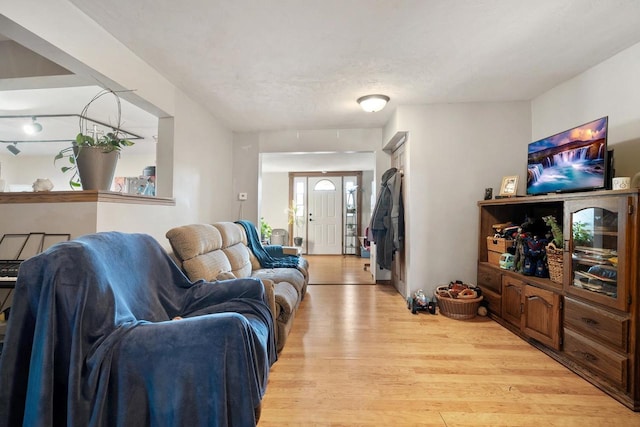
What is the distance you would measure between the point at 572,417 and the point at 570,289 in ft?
2.79

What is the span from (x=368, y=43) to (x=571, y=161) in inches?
70.8

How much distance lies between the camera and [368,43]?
211cm

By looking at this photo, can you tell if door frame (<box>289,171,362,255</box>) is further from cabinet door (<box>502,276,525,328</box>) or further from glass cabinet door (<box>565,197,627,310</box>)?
glass cabinet door (<box>565,197,627,310</box>)

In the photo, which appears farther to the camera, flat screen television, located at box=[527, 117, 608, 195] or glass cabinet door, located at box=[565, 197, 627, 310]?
flat screen television, located at box=[527, 117, 608, 195]

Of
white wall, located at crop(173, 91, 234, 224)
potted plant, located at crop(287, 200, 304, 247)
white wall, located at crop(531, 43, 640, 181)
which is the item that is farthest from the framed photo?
potted plant, located at crop(287, 200, 304, 247)

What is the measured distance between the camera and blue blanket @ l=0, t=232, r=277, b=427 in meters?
1.00

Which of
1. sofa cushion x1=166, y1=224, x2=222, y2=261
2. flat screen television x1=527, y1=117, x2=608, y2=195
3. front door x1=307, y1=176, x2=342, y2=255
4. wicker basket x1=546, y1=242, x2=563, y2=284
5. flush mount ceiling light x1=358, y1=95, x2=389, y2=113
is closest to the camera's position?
flat screen television x1=527, y1=117, x2=608, y2=195

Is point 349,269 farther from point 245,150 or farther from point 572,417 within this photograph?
point 572,417

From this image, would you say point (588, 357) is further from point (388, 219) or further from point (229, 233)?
point (229, 233)

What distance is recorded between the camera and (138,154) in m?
6.11

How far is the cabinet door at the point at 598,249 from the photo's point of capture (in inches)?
66.3

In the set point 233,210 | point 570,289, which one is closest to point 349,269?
point 233,210

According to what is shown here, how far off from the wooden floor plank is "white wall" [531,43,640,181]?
1.62m

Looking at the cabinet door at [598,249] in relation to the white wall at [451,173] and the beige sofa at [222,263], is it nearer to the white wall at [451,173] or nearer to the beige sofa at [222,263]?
the white wall at [451,173]
